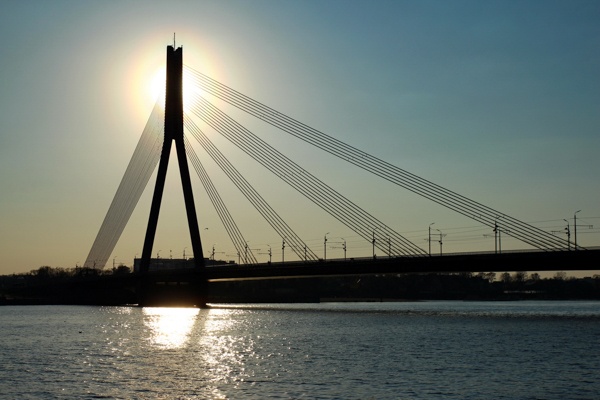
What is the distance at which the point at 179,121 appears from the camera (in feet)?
277

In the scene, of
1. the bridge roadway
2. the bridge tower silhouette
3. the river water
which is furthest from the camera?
the bridge tower silhouette

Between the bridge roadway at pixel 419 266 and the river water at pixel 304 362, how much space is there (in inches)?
222

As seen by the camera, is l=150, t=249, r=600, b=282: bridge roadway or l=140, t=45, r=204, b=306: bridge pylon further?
l=140, t=45, r=204, b=306: bridge pylon

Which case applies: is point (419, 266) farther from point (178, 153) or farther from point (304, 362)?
point (304, 362)

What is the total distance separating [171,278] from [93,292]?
1526 inches

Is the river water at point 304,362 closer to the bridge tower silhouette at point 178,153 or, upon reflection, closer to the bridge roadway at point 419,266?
the bridge roadway at point 419,266

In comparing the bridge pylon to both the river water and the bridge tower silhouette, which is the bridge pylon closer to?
the bridge tower silhouette

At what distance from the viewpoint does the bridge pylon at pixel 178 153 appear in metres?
80.8

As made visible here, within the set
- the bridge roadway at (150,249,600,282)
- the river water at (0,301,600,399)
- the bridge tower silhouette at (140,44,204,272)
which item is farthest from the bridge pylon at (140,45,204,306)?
the river water at (0,301,600,399)

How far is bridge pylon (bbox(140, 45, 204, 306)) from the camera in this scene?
265 ft

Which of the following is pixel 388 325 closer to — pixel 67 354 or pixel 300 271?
pixel 300 271

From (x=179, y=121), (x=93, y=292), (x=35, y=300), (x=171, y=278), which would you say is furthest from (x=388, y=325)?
(x=35, y=300)

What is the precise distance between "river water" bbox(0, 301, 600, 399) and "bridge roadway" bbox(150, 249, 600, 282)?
564 centimetres

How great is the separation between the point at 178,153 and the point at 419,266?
25.2 metres
